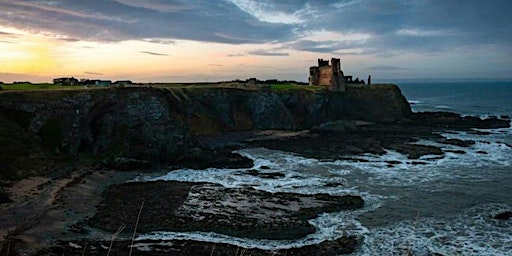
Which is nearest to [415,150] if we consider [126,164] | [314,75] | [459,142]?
[459,142]

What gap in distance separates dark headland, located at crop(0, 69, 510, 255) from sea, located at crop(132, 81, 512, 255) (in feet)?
3.08

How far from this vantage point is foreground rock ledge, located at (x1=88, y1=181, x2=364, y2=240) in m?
20.8

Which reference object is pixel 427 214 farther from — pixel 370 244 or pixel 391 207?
pixel 370 244

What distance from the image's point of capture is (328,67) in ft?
248

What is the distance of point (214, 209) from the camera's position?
24.1 m

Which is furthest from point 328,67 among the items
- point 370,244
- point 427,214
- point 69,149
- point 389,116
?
point 370,244

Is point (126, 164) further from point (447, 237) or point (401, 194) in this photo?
point (447, 237)

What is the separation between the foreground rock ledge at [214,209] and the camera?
20844 mm

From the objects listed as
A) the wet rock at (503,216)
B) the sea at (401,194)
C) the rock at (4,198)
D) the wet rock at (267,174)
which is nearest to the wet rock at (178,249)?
the sea at (401,194)

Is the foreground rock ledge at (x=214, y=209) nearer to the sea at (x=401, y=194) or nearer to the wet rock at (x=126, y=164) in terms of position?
the sea at (x=401, y=194)

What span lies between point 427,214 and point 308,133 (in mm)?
33836

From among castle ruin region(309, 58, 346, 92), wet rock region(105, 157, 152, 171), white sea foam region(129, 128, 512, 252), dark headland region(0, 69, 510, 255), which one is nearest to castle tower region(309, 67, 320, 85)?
castle ruin region(309, 58, 346, 92)

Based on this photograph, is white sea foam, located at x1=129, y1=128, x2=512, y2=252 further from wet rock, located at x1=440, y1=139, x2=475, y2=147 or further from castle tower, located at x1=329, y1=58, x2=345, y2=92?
castle tower, located at x1=329, y1=58, x2=345, y2=92

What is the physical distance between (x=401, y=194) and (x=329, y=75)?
162 feet
